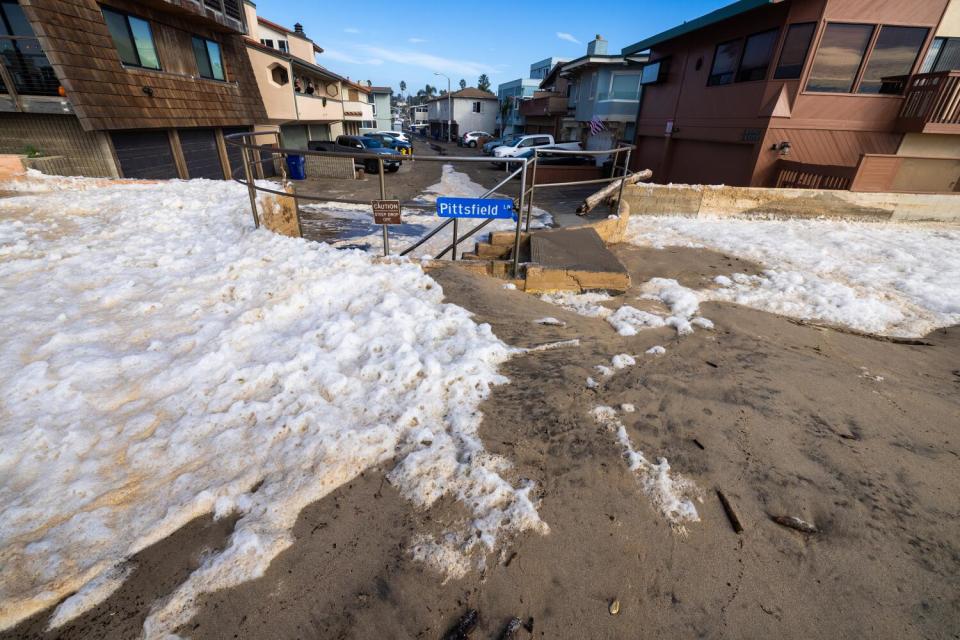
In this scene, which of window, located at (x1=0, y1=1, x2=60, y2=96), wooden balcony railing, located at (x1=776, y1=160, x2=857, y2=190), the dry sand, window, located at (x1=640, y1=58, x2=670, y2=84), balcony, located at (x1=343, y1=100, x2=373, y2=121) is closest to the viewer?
the dry sand

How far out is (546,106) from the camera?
34750 mm

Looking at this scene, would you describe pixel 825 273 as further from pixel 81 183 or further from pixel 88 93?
pixel 88 93

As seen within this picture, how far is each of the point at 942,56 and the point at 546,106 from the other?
26418mm

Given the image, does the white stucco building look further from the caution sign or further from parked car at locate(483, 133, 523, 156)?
the caution sign

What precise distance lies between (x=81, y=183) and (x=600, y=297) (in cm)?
1043

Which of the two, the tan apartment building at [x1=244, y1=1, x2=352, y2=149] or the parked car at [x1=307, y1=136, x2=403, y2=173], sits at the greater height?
the tan apartment building at [x1=244, y1=1, x2=352, y2=149]

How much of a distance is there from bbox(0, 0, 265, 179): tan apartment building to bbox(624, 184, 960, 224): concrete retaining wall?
531 inches

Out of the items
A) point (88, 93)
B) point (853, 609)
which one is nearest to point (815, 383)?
point (853, 609)

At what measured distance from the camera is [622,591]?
5.85 feet

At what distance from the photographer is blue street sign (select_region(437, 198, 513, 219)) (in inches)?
183

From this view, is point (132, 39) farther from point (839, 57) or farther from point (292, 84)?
point (839, 57)

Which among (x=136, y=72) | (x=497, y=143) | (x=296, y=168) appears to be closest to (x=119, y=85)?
(x=136, y=72)

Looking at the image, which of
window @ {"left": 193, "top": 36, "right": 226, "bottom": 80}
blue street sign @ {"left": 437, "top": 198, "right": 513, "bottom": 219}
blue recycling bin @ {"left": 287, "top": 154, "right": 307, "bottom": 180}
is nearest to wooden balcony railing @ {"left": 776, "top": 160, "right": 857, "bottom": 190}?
blue street sign @ {"left": 437, "top": 198, "right": 513, "bottom": 219}

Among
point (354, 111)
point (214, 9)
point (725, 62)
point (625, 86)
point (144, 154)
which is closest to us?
point (144, 154)
